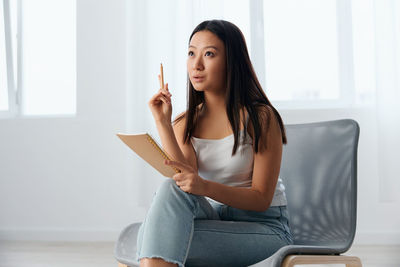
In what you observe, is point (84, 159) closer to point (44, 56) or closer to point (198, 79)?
point (44, 56)

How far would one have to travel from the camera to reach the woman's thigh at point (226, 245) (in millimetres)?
1048

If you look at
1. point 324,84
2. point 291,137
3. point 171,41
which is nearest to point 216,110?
point 291,137

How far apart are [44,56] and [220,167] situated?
7.96 feet

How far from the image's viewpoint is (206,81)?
4.37 ft

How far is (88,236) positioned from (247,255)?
2205 millimetres

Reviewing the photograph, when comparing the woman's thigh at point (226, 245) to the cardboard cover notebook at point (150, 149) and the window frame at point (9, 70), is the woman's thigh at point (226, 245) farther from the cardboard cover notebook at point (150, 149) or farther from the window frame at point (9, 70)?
the window frame at point (9, 70)

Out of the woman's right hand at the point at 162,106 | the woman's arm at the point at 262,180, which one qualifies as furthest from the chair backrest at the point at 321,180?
the woman's right hand at the point at 162,106

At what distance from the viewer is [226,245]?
41.7 inches

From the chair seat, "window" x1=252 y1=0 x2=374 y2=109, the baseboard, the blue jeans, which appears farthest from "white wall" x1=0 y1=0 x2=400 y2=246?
the blue jeans

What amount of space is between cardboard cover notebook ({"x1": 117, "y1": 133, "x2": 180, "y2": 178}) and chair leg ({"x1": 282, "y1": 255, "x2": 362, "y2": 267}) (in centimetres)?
34

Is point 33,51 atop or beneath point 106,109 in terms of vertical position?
atop

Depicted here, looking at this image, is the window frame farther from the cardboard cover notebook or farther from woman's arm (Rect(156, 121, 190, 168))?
the cardboard cover notebook

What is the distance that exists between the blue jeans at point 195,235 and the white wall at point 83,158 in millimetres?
1907

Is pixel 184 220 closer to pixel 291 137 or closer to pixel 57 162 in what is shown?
pixel 291 137
